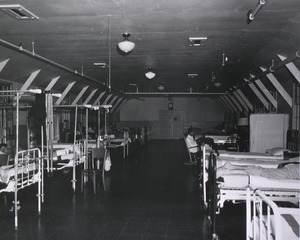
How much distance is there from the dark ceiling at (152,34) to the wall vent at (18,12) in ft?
0.35

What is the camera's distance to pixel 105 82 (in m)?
17.2

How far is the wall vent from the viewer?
5742 millimetres

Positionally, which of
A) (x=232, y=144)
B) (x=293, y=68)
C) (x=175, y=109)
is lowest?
(x=232, y=144)

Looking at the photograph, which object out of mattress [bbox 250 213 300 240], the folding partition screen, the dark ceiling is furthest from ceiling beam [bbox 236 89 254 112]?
mattress [bbox 250 213 300 240]

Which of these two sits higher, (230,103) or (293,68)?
(293,68)

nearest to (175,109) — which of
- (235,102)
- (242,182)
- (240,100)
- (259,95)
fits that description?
(235,102)

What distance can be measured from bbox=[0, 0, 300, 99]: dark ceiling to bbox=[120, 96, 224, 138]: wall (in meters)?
12.6

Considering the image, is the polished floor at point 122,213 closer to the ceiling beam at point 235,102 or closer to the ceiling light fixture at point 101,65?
the ceiling light fixture at point 101,65

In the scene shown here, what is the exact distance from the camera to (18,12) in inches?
243

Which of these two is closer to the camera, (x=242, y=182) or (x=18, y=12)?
(x=242, y=182)

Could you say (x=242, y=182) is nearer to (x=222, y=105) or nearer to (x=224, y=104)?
(x=224, y=104)

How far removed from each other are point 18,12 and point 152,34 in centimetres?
287

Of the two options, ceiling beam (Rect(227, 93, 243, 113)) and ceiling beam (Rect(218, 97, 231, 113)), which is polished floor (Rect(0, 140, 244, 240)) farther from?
ceiling beam (Rect(218, 97, 231, 113))

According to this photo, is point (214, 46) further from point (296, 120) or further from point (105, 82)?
point (105, 82)
